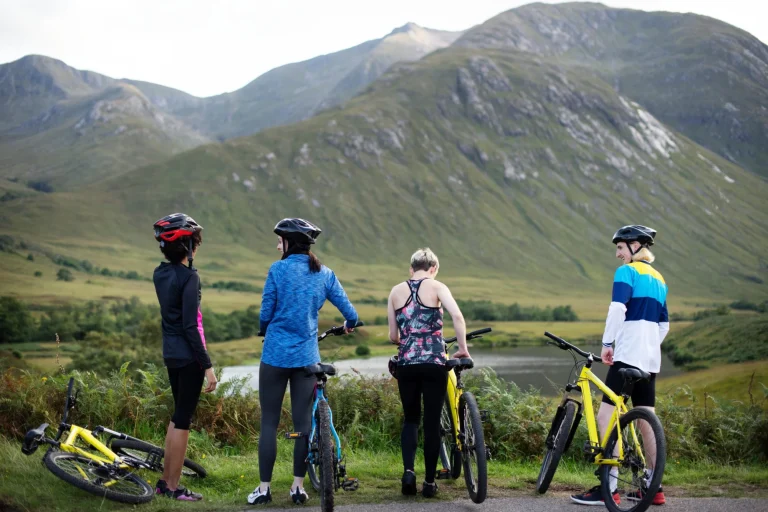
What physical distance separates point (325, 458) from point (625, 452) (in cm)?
320

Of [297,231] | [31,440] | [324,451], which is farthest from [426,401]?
[31,440]

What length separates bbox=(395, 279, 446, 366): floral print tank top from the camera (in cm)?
843

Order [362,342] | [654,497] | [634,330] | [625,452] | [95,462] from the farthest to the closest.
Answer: [362,342], [634,330], [625,452], [95,462], [654,497]

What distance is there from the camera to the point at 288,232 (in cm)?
834

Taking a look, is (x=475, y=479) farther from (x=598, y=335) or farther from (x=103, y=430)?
(x=598, y=335)

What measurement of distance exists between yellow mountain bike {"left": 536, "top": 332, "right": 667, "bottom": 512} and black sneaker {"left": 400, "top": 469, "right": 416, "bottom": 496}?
4.86ft

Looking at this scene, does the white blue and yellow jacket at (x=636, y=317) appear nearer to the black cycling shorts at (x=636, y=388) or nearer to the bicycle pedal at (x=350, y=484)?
the black cycling shorts at (x=636, y=388)

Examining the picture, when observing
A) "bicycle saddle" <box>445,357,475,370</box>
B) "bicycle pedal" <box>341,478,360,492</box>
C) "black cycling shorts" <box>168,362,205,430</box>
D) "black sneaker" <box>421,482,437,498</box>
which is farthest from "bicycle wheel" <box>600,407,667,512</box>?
"black cycling shorts" <box>168,362,205,430</box>

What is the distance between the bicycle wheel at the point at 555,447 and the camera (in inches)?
336

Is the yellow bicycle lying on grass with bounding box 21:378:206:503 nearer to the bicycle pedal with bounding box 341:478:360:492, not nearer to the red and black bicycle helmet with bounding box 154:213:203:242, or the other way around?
the red and black bicycle helmet with bounding box 154:213:203:242

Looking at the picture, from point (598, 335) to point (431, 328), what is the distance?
143407 mm

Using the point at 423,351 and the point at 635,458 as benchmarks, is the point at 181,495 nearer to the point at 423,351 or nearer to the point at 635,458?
the point at 423,351

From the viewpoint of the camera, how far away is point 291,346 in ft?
26.7

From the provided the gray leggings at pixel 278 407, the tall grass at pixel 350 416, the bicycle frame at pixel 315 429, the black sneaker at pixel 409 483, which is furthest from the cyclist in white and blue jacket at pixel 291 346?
the tall grass at pixel 350 416
